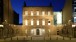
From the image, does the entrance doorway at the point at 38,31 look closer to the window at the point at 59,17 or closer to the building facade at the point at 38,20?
the building facade at the point at 38,20

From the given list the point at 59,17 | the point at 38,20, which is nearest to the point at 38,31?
the point at 38,20

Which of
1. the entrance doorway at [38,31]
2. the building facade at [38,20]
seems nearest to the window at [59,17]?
the building facade at [38,20]

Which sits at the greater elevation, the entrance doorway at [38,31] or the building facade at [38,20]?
the building facade at [38,20]

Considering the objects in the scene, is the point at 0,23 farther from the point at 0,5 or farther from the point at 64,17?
the point at 64,17

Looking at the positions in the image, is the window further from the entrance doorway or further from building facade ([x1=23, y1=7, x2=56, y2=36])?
the entrance doorway

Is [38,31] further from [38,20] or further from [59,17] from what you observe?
[59,17]

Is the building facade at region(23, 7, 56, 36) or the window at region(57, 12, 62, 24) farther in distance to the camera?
the window at region(57, 12, 62, 24)

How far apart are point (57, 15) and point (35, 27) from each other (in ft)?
46.4

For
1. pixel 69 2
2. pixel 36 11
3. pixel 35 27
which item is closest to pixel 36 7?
pixel 36 11

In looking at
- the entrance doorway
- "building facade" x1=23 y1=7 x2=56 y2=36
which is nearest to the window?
"building facade" x1=23 y1=7 x2=56 y2=36

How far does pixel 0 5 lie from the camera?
219 feet

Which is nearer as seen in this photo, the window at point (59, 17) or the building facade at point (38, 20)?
the building facade at point (38, 20)

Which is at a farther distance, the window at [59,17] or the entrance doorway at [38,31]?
the window at [59,17]

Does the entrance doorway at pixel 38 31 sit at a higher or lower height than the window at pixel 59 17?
lower
